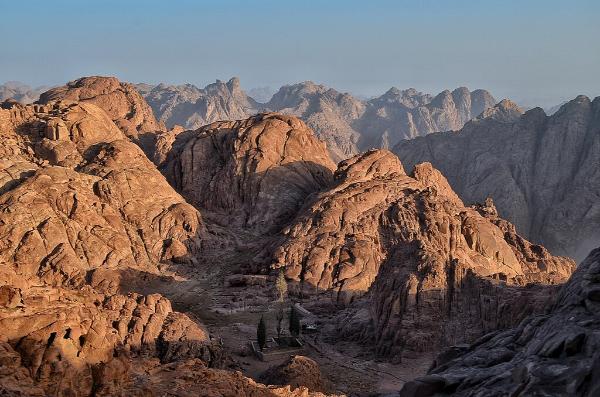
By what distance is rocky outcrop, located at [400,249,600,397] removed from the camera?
20.6m

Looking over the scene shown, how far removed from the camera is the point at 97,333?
24672mm

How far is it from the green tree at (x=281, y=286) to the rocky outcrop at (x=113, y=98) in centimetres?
5209

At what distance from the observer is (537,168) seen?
127750 millimetres

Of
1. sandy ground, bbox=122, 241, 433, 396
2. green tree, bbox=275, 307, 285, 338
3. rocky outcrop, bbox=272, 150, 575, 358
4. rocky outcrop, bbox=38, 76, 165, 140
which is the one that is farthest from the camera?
rocky outcrop, bbox=38, 76, 165, 140

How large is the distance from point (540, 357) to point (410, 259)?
89.5 ft

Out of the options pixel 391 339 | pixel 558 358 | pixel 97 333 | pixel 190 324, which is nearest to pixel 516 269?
pixel 391 339

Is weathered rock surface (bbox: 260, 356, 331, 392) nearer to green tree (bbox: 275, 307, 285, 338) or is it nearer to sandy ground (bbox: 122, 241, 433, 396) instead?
sandy ground (bbox: 122, 241, 433, 396)

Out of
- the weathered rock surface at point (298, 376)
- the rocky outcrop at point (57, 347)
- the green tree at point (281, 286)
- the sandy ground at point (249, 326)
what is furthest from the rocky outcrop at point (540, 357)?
the green tree at point (281, 286)

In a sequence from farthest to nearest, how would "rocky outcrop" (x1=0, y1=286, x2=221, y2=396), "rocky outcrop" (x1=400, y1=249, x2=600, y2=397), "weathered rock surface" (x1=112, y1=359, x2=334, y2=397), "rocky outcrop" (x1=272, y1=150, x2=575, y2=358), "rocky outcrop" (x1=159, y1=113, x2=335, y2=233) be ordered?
"rocky outcrop" (x1=159, y1=113, x2=335, y2=233), "rocky outcrop" (x1=272, y1=150, x2=575, y2=358), "weathered rock surface" (x1=112, y1=359, x2=334, y2=397), "rocky outcrop" (x1=0, y1=286, x2=221, y2=396), "rocky outcrop" (x1=400, y1=249, x2=600, y2=397)

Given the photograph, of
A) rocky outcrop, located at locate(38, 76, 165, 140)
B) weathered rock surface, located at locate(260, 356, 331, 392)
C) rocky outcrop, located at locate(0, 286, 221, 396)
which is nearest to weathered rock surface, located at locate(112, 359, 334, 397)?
rocky outcrop, located at locate(0, 286, 221, 396)

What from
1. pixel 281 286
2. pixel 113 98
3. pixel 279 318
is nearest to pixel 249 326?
pixel 279 318

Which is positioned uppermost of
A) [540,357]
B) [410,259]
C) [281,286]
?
[410,259]

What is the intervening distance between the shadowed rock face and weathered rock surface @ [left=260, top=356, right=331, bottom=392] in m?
4.91

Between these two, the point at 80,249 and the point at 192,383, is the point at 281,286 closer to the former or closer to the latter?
the point at 80,249
